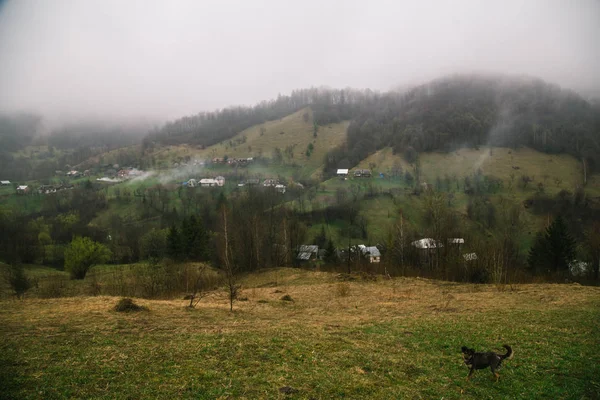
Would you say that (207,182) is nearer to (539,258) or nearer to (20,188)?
(20,188)

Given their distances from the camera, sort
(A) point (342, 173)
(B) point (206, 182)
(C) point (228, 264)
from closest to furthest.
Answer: (C) point (228, 264)
(A) point (342, 173)
(B) point (206, 182)

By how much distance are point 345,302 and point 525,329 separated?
37.8ft

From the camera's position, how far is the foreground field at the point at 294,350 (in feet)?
29.1

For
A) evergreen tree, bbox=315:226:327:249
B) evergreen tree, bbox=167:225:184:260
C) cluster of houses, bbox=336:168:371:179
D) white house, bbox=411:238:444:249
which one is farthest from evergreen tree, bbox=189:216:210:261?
cluster of houses, bbox=336:168:371:179

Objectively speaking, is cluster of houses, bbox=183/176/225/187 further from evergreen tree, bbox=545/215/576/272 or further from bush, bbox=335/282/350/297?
bush, bbox=335/282/350/297

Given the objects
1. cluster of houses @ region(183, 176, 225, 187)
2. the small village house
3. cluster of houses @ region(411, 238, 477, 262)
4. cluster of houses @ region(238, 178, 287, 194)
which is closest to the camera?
cluster of houses @ region(411, 238, 477, 262)

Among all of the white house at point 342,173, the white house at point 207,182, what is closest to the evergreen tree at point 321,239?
the white house at point 342,173

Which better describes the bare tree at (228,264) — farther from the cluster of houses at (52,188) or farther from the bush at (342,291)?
the cluster of houses at (52,188)

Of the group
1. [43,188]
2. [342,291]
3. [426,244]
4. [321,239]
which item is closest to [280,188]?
[321,239]

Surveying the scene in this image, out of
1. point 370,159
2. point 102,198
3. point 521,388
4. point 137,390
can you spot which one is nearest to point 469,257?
point 521,388

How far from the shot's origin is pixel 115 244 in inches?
3369

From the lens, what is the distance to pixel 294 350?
11.9 meters

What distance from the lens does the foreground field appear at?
8.88 meters

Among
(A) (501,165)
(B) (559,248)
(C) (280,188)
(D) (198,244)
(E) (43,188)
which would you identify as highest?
(E) (43,188)
